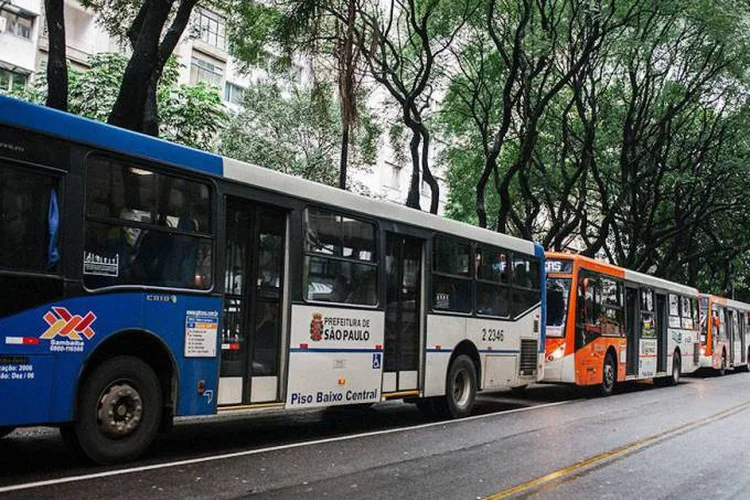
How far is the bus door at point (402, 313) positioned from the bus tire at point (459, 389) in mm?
1000

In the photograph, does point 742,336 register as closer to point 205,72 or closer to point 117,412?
point 205,72

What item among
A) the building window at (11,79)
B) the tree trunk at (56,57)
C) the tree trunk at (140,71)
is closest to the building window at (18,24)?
the building window at (11,79)

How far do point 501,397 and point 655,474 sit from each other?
9732 millimetres

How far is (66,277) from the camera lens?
22.6 feet

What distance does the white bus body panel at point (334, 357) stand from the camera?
9375 mm

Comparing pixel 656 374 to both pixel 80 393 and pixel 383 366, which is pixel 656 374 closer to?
pixel 383 366

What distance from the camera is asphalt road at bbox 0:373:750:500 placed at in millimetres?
6824

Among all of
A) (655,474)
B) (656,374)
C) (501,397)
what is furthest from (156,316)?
(656,374)

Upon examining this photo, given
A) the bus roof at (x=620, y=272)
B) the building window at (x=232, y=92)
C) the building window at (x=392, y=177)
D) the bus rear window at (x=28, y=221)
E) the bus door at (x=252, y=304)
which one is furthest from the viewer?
the building window at (x=392, y=177)

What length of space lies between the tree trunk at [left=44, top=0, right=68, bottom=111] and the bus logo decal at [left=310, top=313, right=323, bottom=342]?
5119 millimetres

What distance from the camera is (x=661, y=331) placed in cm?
2272

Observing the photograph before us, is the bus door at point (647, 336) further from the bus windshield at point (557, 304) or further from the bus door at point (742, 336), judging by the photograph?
the bus door at point (742, 336)

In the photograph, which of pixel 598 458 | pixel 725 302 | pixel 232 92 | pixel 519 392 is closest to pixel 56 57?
pixel 598 458

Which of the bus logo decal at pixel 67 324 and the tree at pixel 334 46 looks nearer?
the bus logo decal at pixel 67 324
